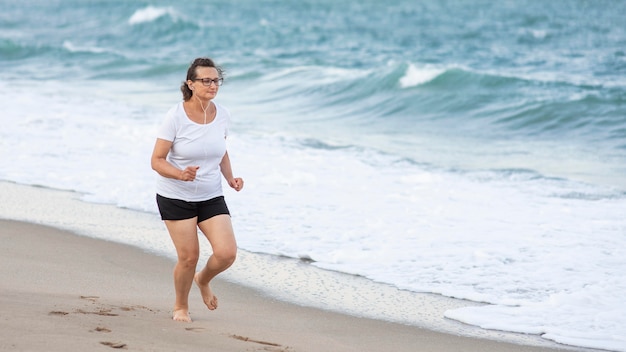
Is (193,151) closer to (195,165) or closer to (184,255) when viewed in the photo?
(195,165)

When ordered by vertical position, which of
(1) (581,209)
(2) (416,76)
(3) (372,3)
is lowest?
(1) (581,209)

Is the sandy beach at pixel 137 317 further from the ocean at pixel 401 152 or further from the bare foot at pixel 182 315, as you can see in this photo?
the ocean at pixel 401 152

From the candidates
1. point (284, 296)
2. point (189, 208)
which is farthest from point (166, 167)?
point (284, 296)

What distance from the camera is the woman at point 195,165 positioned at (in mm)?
5051

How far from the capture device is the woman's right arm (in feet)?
16.1

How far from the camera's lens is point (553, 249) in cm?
783

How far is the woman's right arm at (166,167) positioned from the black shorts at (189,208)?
0.67 feet

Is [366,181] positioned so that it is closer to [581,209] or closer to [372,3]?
[581,209]

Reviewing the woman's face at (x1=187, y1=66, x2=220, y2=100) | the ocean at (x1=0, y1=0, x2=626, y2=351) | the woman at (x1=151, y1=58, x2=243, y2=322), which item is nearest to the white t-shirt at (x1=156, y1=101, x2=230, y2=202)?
the woman at (x1=151, y1=58, x2=243, y2=322)

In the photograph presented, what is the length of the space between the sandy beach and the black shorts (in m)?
0.58

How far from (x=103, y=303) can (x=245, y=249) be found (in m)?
2.33

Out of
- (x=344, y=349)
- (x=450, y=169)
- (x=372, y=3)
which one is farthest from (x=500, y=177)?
(x=372, y=3)

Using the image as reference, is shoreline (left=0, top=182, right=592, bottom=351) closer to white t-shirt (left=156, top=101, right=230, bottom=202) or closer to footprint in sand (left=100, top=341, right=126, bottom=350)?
footprint in sand (left=100, top=341, right=126, bottom=350)

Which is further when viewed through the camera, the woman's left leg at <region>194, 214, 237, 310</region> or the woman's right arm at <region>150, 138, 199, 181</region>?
the woman's left leg at <region>194, 214, 237, 310</region>
